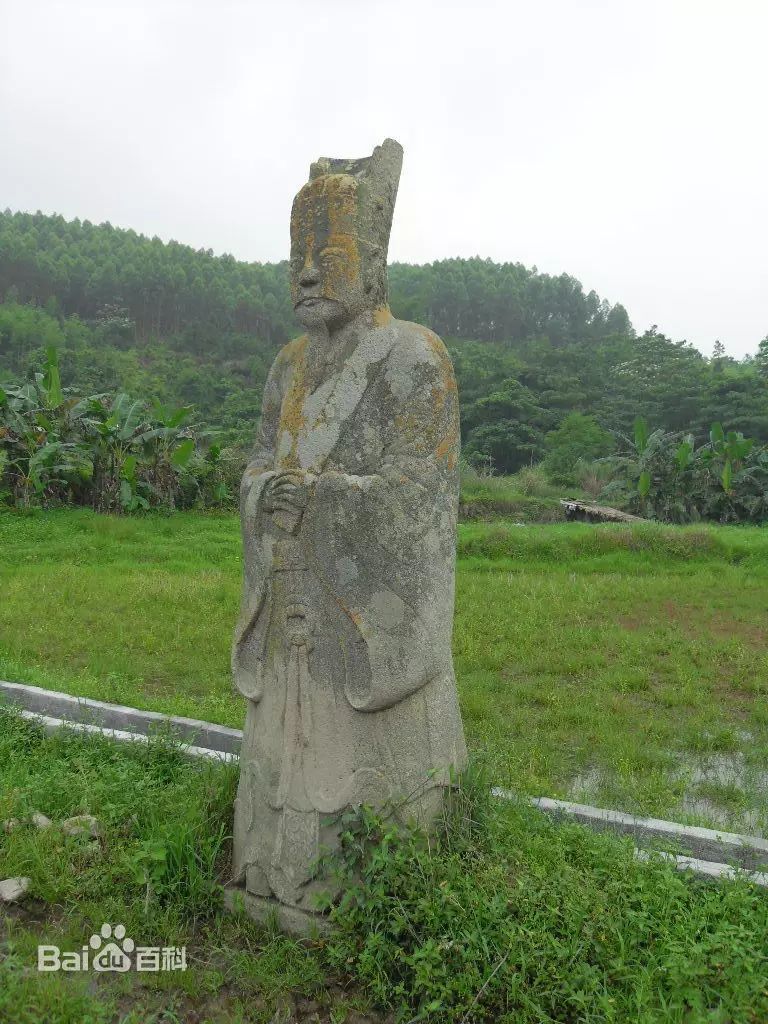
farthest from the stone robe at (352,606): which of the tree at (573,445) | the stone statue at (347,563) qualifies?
the tree at (573,445)

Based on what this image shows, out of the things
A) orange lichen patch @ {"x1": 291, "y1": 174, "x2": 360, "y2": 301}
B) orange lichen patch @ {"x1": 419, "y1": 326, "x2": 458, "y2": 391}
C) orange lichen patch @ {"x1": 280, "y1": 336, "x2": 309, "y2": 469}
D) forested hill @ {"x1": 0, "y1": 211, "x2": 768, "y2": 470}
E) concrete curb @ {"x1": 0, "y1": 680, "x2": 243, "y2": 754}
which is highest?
forested hill @ {"x1": 0, "y1": 211, "x2": 768, "y2": 470}

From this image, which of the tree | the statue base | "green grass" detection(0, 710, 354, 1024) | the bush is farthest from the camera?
the tree

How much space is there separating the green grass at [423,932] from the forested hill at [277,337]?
Result: 2150 cm

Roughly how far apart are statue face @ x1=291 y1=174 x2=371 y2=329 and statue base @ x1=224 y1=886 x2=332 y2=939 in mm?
2206

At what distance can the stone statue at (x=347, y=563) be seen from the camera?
9.68 feet

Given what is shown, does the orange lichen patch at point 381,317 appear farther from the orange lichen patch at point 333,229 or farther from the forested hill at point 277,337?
the forested hill at point 277,337

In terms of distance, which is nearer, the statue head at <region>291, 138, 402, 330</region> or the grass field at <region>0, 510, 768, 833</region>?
the statue head at <region>291, 138, 402, 330</region>

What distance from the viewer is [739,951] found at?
2625 millimetres

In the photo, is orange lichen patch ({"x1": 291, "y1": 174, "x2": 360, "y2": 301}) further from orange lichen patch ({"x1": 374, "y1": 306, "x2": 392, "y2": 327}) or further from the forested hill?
the forested hill

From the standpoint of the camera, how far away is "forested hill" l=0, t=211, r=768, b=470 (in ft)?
97.2

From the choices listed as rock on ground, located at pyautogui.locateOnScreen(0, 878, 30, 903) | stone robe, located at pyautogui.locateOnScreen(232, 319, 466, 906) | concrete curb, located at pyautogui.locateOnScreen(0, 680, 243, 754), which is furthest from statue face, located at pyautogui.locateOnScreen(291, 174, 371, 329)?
concrete curb, located at pyautogui.locateOnScreen(0, 680, 243, 754)

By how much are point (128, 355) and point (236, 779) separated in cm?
3759

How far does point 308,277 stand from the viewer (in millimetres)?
3082

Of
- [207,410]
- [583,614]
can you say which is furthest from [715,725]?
[207,410]
